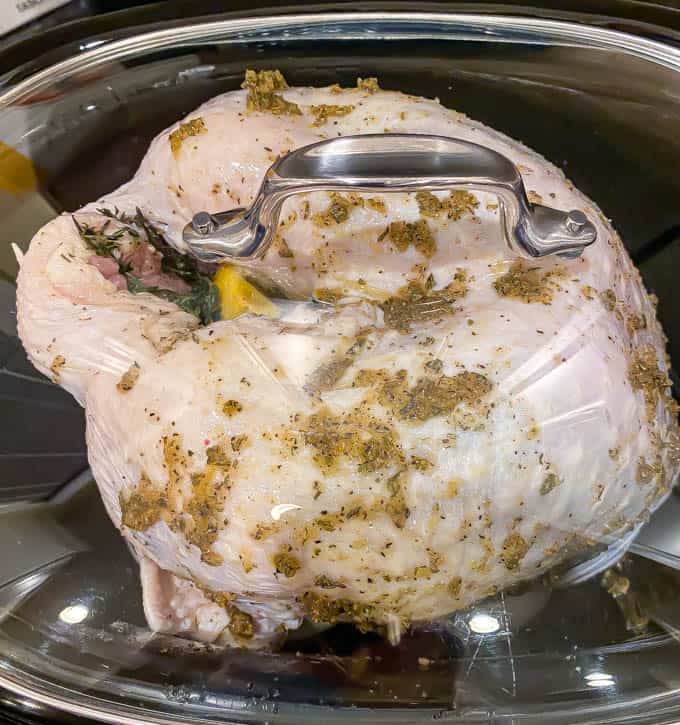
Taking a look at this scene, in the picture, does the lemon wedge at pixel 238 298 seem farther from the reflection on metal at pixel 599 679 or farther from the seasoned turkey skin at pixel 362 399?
the reflection on metal at pixel 599 679

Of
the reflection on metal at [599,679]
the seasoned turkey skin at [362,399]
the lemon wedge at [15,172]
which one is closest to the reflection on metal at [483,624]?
the seasoned turkey skin at [362,399]

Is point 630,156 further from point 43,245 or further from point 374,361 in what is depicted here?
point 43,245

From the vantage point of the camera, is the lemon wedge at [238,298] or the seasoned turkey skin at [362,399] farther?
the lemon wedge at [238,298]

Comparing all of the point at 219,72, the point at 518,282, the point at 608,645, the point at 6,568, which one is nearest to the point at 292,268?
the point at 518,282

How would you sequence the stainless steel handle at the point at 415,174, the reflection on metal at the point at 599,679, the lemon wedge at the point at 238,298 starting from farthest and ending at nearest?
1. the lemon wedge at the point at 238,298
2. the reflection on metal at the point at 599,679
3. the stainless steel handle at the point at 415,174

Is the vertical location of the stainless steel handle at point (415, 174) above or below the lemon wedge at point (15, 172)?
above

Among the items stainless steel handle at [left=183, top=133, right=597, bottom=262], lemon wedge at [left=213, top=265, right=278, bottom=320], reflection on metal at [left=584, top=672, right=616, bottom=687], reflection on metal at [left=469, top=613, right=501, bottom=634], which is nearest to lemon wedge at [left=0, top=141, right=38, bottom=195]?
lemon wedge at [left=213, top=265, right=278, bottom=320]
